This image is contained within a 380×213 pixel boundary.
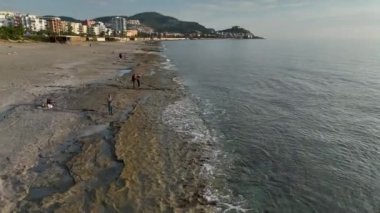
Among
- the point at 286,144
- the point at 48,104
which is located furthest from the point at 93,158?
the point at 286,144

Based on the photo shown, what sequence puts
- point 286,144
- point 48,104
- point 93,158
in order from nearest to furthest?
point 93,158, point 286,144, point 48,104

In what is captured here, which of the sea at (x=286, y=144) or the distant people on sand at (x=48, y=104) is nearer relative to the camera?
the sea at (x=286, y=144)

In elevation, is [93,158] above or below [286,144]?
above

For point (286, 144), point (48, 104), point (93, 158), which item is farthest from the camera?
point (48, 104)

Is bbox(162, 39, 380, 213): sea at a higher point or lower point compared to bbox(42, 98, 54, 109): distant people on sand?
lower

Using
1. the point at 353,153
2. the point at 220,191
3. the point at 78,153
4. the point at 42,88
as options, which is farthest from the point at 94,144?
the point at 42,88

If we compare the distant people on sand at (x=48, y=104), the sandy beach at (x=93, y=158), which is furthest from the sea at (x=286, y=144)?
the distant people on sand at (x=48, y=104)

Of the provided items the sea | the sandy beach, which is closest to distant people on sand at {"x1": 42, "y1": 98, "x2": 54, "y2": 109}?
the sandy beach

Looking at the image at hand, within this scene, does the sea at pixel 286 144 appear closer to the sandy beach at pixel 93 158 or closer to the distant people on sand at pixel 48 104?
the sandy beach at pixel 93 158

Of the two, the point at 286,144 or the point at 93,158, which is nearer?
the point at 93,158

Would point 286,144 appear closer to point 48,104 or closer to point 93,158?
point 93,158

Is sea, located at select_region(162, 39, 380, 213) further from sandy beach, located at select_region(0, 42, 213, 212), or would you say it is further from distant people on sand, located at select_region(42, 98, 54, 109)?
distant people on sand, located at select_region(42, 98, 54, 109)

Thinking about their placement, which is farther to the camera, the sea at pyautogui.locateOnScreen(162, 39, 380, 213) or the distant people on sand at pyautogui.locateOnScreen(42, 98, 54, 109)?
the distant people on sand at pyautogui.locateOnScreen(42, 98, 54, 109)
